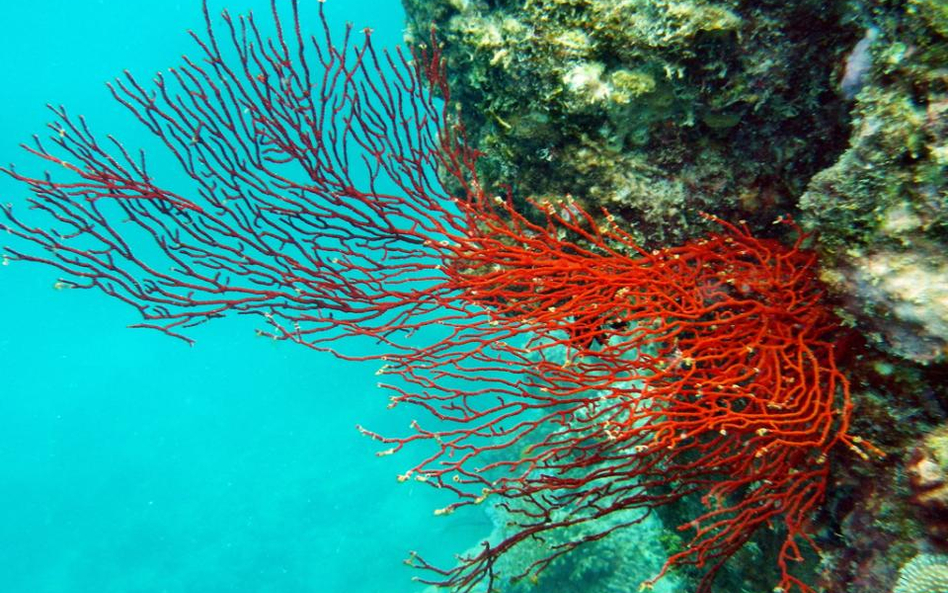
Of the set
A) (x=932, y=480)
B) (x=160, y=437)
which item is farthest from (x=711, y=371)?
(x=160, y=437)

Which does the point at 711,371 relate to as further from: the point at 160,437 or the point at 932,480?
the point at 160,437

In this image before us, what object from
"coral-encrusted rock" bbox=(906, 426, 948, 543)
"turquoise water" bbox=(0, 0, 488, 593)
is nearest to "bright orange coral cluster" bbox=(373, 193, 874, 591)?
"coral-encrusted rock" bbox=(906, 426, 948, 543)

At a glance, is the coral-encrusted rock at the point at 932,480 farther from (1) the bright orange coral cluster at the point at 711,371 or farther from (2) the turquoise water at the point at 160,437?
(2) the turquoise water at the point at 160,437

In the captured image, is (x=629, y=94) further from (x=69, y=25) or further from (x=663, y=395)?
(x=69, y=25)

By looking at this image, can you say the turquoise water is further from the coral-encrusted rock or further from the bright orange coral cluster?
the coral-encrusted rock

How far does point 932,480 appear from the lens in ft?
6.72

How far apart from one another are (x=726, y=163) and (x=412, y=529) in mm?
22528

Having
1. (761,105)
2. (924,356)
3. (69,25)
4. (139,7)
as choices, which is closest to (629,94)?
(761,105)

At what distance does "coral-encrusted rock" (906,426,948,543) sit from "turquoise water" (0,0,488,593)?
4829 mm

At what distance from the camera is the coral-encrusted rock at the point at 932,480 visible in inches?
79.3

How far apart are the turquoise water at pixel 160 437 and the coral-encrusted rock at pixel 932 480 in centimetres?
483

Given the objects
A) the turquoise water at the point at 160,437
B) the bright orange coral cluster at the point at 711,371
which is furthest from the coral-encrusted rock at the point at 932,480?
Answer: the turquoise water at the point at 160,437

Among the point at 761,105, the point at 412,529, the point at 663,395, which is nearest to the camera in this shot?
the point at 663,395

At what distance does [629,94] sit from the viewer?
Result: 315cm
